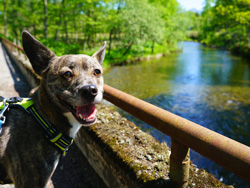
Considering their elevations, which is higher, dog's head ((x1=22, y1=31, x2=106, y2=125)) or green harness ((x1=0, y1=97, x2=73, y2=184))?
dog's head ((x1=22, y1=31, x2=106, y2=125))

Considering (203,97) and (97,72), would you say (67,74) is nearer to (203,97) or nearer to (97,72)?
(97,72)

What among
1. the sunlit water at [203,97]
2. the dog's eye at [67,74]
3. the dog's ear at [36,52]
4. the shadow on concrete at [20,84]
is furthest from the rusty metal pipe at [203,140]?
the shadow on concrete at [20,84]

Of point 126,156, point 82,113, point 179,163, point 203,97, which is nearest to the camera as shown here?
point 179,163

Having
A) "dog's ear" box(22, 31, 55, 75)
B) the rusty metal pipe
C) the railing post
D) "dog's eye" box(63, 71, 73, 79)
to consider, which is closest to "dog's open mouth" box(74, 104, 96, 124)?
"dog's eye" box(63, 71, 73, 79)

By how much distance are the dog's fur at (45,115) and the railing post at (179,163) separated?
0.92 m

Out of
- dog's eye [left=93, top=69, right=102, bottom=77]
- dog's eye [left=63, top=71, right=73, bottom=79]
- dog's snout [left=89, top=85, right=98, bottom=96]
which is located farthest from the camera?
dog's eye [left=93, top=69, right=102, bottom=77]

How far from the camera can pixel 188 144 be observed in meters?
1.40

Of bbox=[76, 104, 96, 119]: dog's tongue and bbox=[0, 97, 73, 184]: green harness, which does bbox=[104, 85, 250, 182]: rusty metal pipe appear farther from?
bbox=[0, 97, 73, 184]: green harness

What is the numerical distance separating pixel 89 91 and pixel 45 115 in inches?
24.2

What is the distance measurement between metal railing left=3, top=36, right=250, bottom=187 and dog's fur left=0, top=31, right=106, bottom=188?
0.61 metres

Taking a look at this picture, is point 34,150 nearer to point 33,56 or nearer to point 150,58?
point 33,56

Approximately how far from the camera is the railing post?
158 centimetres

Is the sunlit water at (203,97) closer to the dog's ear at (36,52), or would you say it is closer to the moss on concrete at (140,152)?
the moss on concrete at (140,152)

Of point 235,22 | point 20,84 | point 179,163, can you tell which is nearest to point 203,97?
point 20,84
